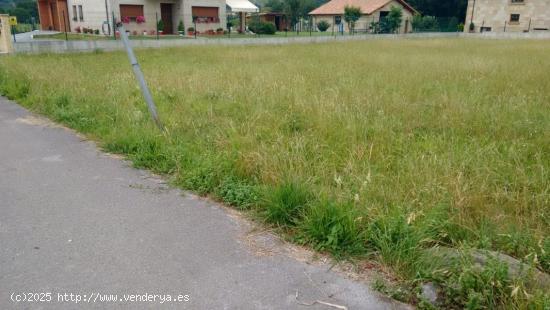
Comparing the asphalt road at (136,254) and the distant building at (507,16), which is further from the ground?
the distant building at (507,16)

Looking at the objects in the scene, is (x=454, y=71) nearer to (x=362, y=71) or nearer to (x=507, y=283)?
(x=362, y=71)

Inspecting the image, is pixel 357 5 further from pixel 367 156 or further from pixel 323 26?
pixel 367 156

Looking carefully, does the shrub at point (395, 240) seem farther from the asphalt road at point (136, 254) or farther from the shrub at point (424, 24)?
the shrub at point (424, 24)

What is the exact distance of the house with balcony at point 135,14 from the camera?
29.4 meters

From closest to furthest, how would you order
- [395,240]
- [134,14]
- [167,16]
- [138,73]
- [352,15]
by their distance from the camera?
1. [395,240]
2. [138,73]
3. [134,14]
4. [167,16]
5. [352,15]

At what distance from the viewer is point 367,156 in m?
5.08

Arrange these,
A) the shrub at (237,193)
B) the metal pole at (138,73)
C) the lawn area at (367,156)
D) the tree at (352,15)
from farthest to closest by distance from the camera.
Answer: the tree at (352,15) < the metal pole at (138,73) < the shrub at (237,193) < the lawn area at (367,156)

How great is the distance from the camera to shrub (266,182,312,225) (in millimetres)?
3803

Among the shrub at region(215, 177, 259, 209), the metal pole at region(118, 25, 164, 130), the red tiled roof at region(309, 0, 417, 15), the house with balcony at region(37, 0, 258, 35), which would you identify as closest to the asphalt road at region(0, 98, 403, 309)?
the shrub at region(215, 177, 259, 209)

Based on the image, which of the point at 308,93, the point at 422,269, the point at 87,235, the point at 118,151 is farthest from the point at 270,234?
the point at 308,93

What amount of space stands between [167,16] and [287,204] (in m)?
32.9

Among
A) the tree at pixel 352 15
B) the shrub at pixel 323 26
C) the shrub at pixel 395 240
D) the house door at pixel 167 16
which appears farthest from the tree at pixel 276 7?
the shrub at pixel 395 240

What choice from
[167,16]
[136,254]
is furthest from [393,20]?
[136,254]

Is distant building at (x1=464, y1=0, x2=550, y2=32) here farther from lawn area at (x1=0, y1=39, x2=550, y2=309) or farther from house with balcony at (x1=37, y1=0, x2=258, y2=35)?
lawn area at (x1=0, y1=39, x2=550, y2=309)
